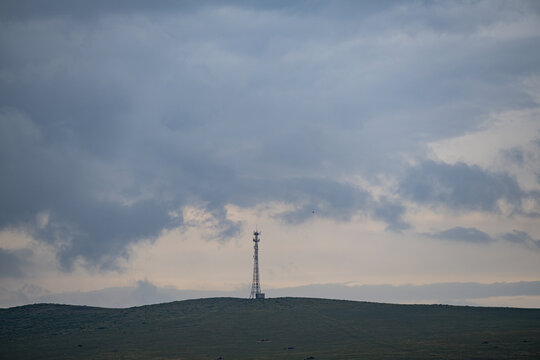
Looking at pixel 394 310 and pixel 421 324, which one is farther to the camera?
pixel 394 310

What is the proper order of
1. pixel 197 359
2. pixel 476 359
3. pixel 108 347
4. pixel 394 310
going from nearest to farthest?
1. pixel 476 359
2. pixel 197 359
3. pixel 108 347
4. pixel 394 310

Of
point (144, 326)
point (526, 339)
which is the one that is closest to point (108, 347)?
point (144, 326)

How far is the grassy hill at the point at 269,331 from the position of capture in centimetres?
10625

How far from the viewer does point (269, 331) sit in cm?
13225

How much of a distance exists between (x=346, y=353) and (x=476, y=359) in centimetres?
2164

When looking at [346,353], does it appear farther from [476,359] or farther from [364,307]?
[364,307]

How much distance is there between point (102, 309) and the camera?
170 meters

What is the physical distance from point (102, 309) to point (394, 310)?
78356 mm

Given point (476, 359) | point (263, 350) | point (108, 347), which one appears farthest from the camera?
point (108, 347)

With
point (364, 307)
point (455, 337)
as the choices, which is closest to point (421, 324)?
point (455, 337)

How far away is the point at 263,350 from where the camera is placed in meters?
112

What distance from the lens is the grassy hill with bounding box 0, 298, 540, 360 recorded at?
106 meters

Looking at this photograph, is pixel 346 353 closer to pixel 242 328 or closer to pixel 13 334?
pixel 242 328

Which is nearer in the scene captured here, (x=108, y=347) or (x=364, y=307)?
(x=108, y=347)
